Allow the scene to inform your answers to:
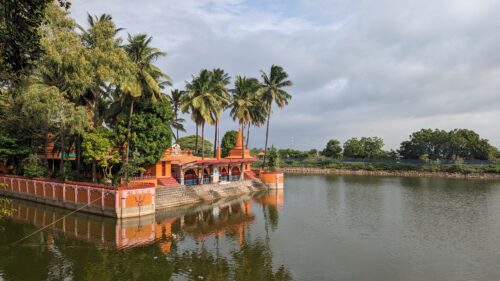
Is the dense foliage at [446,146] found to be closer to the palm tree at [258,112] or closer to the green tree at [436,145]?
the green tree at [436,145]

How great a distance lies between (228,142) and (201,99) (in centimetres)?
1829

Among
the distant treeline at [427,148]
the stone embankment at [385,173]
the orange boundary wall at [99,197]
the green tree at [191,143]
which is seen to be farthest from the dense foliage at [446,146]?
the orange boundary wall at [99,197]

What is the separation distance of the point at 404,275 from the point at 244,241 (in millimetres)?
10395

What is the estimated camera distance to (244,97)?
55.2 metres

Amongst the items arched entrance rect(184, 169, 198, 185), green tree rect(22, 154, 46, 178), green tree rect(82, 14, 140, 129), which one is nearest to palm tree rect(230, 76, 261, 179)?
arched entrance rect(184, 169, 198, 185)

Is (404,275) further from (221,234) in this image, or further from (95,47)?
(95,47)

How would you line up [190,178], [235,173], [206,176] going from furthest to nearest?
[235,173] → [206,176] → [190,178]

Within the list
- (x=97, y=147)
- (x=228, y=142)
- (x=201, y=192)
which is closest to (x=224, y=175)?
(x=201, y=192)

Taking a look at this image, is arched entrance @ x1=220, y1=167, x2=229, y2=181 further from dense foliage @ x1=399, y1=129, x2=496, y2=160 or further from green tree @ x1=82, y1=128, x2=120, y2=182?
dense foliage @ x1=399, y1=129, x2=496, y2=160

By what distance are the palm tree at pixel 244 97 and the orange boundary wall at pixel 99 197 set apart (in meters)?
24.3

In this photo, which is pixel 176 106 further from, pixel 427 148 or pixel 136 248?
pixel 427 148

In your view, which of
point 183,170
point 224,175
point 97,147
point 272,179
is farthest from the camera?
point 272,179

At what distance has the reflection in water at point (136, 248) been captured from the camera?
17.7m

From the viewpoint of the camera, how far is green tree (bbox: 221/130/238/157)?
204 feet
